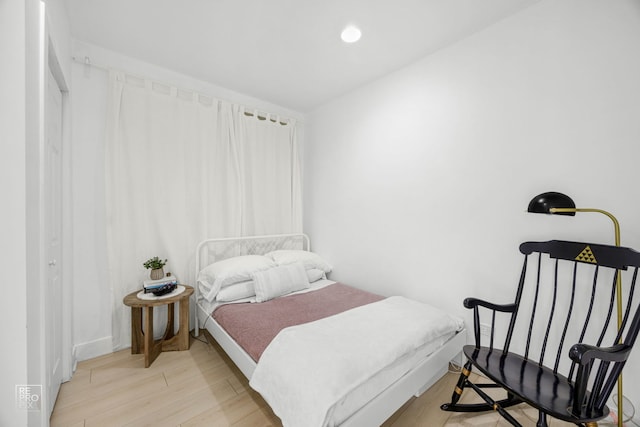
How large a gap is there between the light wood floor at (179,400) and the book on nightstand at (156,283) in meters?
0.65

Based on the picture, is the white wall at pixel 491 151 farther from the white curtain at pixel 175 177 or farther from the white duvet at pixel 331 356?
the white curtain at pixel 175 177

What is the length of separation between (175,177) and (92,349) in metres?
1.74

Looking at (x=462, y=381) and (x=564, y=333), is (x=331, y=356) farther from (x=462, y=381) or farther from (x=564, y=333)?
(x=564, y=333)

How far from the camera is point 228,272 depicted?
2.47 meters

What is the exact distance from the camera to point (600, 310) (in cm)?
161

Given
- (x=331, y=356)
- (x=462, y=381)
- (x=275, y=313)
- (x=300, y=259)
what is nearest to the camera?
(x=331, y=356)

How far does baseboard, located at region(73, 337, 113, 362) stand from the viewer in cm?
224

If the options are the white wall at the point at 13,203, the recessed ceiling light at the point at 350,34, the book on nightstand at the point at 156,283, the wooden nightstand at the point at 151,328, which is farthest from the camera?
the book on nightstand at the point at 156,283

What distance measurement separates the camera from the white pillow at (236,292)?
238 cm

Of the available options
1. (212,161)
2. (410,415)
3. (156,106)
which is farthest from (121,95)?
(410,415)

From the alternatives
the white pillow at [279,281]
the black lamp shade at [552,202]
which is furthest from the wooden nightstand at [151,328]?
the black lamp shade at [552,202]

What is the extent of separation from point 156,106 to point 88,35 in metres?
0.68

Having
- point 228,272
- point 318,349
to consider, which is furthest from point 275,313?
point 318,349

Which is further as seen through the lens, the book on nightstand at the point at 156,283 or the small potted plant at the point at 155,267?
the small potted plant at the point at 155,267
